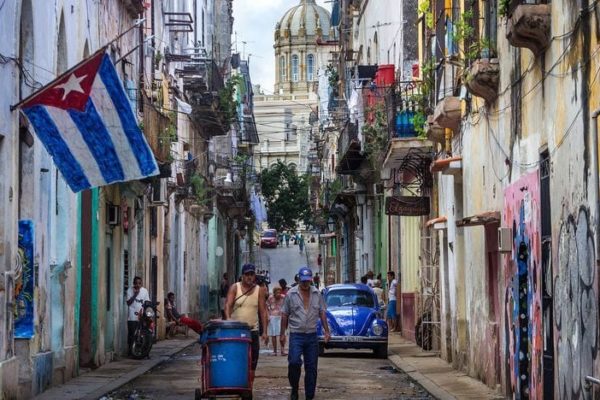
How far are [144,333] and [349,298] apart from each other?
4546mm

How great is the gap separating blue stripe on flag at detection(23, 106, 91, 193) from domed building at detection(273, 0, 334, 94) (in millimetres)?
138915

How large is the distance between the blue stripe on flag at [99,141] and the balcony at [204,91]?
21777 mm

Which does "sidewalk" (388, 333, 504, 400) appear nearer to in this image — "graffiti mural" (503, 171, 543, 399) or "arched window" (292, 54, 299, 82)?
"graffiti mural" (503, 171, 543, 399)

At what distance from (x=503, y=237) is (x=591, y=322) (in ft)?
16.9

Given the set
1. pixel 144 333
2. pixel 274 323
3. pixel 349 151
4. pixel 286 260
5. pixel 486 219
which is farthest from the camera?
pixel 286 260

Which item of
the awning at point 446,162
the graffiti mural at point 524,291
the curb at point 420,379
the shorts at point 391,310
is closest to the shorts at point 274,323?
the curb at point 420,379

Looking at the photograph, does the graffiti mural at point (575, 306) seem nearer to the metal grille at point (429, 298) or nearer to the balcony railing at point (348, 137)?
the metal grille at point (429, 298)

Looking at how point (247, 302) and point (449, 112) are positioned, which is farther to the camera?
point (449, 112)

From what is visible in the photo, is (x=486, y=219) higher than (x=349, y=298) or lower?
higher

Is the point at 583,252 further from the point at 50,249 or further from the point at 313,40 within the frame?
the point at 313,40

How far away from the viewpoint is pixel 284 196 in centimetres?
12394

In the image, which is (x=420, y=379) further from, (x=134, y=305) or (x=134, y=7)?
(x=134, y=7)

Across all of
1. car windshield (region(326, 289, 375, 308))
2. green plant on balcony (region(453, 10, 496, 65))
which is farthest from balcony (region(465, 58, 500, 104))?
car windshield (region(326, 289, 375, 308))

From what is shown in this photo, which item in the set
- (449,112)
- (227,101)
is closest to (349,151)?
(227,101)
